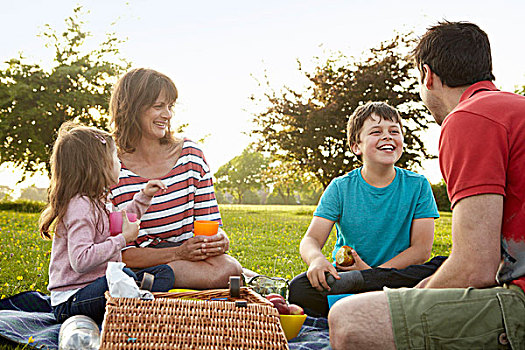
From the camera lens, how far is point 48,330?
314cm

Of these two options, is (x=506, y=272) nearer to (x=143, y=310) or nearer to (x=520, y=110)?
(x=520, y=110)

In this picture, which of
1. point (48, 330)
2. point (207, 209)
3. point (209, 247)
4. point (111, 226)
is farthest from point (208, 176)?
point (48, 330)

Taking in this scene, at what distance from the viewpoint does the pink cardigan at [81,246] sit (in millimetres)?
3041

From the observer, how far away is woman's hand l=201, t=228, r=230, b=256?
3826mm

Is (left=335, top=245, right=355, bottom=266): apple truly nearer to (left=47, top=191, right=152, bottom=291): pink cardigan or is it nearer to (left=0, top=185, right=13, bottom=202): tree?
(left=47, top=191, right=152, bottom=291): pink cardigan

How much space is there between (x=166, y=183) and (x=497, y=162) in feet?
8.83

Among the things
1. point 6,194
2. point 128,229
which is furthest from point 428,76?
point 6,194

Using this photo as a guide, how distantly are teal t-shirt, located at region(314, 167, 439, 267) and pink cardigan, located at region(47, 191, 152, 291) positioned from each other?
5.32 feet

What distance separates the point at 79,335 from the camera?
2768 mm

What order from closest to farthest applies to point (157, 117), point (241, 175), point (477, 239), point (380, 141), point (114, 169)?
1. point (477, 239)
2. point (114, 169)
3. point (380, 141)
4. point (157, 117)
5. point (241, 175)

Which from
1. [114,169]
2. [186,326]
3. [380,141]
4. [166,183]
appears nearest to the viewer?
[186,326]

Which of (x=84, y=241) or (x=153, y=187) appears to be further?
(x=153, y=187)

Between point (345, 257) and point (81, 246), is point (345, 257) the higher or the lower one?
the lower one

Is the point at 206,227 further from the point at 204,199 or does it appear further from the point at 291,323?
the point at 291,323
